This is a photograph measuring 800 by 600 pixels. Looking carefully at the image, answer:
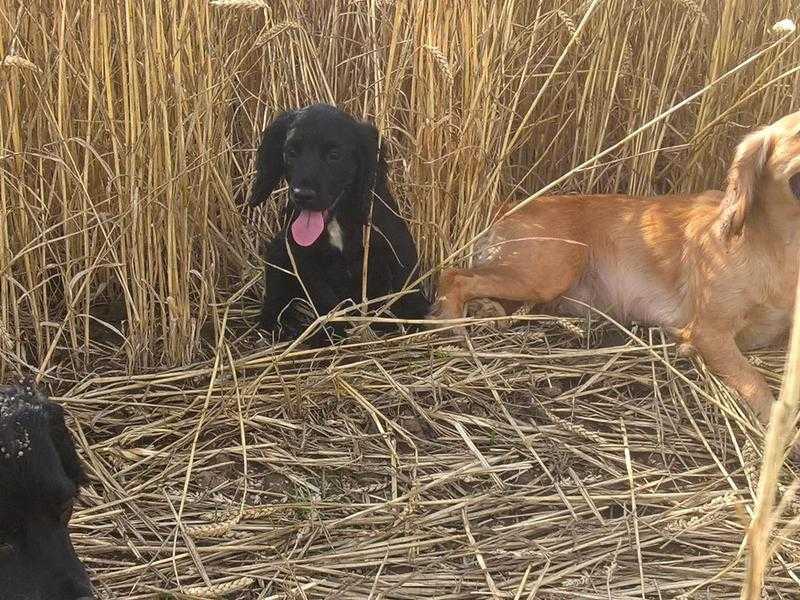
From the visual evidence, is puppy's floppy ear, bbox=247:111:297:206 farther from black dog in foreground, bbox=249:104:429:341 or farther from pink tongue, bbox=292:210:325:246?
pink tongue, bbox=292:210:325:246

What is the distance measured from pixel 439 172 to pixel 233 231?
2.79 feet

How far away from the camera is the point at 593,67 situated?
11.3 feet

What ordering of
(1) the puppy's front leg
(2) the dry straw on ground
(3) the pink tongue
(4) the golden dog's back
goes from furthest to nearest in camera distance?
(4) the golden dog's back, (3) the pink tongue, (1) the puppy's front leg, (2) the dry straw on ground

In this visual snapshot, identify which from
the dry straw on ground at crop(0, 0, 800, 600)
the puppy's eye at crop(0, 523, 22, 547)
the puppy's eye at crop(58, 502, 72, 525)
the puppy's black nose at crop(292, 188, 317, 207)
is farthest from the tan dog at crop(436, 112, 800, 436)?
the puppy's eye at crop(0, 523, 22, 547)

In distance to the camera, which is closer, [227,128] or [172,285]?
[172,285]

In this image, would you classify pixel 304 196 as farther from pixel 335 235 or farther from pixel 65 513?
pixel 65 513

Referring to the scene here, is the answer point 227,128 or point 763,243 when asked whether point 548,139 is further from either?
point 227,128

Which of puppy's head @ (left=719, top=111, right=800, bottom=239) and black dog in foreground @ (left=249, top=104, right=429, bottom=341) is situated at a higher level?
puppy's head @ (left=719, top=111, right=800, bottom=239)

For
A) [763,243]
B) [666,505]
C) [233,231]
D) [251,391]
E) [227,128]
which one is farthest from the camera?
[227,128]

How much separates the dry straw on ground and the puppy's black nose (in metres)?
0.28

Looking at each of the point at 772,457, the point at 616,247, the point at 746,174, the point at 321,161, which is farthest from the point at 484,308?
the point at 772,457

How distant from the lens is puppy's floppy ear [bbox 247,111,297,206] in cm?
319

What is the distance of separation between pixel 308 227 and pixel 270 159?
31 cm

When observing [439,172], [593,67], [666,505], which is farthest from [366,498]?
[593,67]
